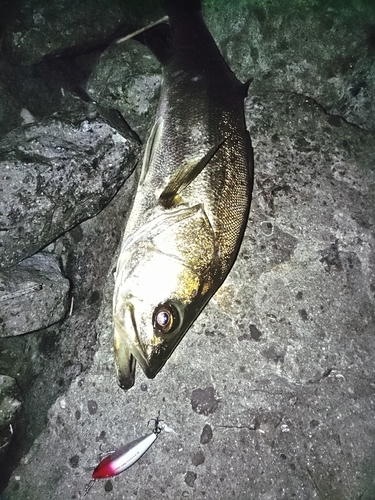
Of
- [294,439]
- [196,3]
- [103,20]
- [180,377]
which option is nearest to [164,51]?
[196,3]

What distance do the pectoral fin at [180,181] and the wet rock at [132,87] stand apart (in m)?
0.96

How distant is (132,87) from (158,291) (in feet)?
6.22

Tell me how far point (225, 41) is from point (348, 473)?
356 cm

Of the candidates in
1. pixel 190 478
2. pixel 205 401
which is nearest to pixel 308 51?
pixel 205 401

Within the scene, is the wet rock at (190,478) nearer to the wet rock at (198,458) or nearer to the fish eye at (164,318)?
the wet rock at (198,458)

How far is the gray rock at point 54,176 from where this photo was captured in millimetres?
2549

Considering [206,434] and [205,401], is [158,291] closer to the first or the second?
[205,401]

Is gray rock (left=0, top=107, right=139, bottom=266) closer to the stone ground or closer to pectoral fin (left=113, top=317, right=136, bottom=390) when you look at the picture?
the stone ground

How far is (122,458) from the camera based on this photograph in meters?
2.48

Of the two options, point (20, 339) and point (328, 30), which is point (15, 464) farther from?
point (328, 30)

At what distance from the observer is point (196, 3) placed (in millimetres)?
3066

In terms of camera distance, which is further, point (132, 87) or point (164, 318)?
point (132, 87)

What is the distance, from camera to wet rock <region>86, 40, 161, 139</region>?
3168 millimetres

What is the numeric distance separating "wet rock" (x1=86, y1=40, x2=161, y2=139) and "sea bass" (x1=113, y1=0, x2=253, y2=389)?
0.37 m
